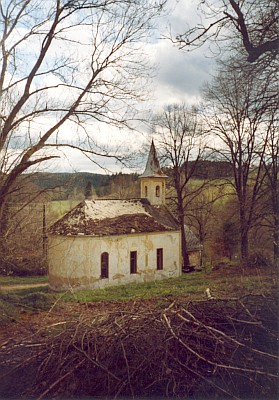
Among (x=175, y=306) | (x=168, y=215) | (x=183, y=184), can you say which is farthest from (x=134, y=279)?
(x=175, y=306)

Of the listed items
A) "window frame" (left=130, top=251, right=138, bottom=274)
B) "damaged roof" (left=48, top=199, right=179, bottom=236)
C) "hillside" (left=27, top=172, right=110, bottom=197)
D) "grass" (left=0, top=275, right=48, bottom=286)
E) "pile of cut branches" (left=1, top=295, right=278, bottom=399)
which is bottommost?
"grass" (left=0, top=275, right=48, bottom=286)

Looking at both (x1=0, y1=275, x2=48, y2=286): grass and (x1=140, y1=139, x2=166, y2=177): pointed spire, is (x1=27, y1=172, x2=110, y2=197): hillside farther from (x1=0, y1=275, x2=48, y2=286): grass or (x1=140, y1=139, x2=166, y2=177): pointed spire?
(x1=140, y1=139, x2=166, y2=177): pointed spire

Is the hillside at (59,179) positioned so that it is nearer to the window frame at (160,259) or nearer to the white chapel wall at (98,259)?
the white chapel wall at (98,259)

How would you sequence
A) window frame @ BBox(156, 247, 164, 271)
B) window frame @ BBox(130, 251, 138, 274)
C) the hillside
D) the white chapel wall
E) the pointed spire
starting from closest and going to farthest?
the hillside → the white chapel wall → window frame @ BBox(130, 251, 138, 274) → window frame @ BBox(156, 247, 164, 271) → the pointed spire

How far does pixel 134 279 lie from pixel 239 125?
9.36 metres

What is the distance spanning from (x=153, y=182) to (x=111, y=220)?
5087 mm

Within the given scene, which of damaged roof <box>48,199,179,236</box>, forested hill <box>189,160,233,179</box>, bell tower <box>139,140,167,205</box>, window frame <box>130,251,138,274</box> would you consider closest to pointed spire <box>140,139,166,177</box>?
bell tower <box>139,140,167,205</box>

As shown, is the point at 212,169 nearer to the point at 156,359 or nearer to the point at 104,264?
the point at 104,264

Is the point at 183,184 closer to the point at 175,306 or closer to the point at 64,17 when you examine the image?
the point at 64,17

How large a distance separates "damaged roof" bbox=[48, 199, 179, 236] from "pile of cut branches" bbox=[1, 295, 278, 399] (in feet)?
46.6

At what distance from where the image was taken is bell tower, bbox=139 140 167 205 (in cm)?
2350

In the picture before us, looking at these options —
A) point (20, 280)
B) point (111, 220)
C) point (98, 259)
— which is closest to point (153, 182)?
point (111, 220)

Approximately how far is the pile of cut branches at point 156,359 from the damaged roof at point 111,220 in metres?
14.2

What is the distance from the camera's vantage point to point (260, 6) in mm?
6762
